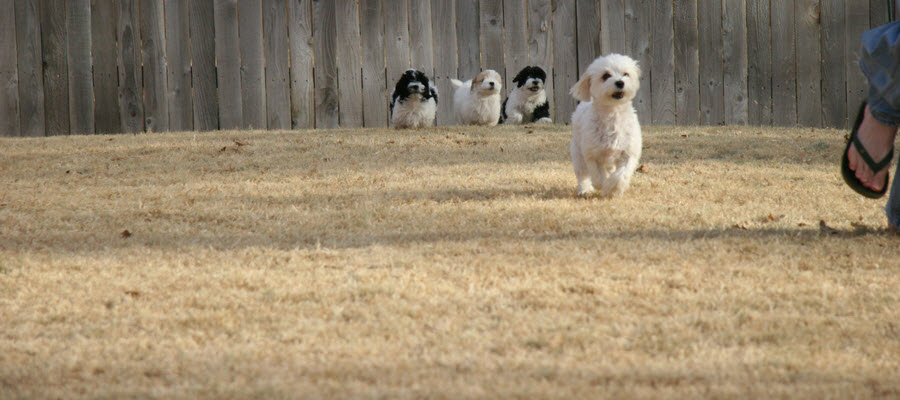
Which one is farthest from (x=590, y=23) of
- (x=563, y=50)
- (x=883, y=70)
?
(x=883, y=70)

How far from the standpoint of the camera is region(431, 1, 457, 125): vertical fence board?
9.59 metres

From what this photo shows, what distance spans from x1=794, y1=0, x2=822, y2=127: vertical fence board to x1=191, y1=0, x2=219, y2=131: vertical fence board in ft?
19.0

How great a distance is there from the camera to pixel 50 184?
6535mm

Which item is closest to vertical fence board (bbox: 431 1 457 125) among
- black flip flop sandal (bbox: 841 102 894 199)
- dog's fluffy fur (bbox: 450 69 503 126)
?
dog's fluffy fur (bbox: 450 69 503 126)

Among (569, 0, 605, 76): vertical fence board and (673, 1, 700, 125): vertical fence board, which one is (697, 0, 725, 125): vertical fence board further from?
(569, 0, 605, 76): vertical fence board

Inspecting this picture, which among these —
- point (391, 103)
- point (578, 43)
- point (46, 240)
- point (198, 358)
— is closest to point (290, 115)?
point (391, 103)

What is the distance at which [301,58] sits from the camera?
9.47 m

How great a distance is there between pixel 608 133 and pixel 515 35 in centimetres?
415

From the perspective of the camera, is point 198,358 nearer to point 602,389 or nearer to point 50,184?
point 602,389

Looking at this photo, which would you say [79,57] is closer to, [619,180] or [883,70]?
[619,180]

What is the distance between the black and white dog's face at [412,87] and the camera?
893 centimetres

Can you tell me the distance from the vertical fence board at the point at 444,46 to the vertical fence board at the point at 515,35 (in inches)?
20.9

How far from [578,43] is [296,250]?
593cm

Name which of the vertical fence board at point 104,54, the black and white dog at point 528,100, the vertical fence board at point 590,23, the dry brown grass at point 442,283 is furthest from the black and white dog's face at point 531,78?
the vertical fence board at point 104,54
